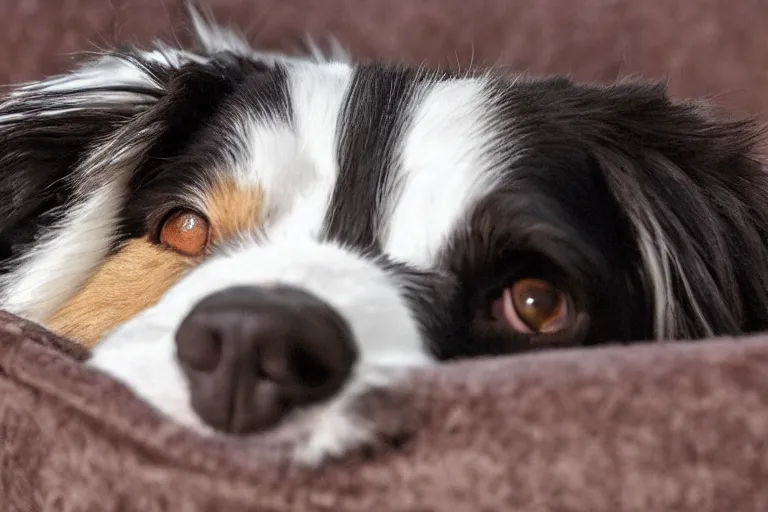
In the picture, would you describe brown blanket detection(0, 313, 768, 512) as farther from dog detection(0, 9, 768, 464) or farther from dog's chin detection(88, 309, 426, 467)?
dog detection(0, 9, 768, 464)

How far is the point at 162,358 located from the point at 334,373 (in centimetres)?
18

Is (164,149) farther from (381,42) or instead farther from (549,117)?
(381,42)

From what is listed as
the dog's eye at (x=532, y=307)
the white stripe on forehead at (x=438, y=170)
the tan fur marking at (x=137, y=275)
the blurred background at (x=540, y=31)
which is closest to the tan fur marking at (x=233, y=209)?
the tan fur marking at (x=137, y=275)

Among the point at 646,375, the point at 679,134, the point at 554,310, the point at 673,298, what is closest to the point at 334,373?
the point at 646,375

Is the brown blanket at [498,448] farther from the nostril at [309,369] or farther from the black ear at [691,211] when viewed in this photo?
the black ear at [691,211]

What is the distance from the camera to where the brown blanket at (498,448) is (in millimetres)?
592

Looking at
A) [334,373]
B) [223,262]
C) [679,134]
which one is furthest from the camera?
[679,134]

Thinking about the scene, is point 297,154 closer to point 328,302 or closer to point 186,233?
point 186,233

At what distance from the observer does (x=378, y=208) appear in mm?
1121

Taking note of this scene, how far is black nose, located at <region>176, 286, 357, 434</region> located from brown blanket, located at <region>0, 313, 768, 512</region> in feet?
0.11

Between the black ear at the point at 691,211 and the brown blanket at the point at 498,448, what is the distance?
0.54m

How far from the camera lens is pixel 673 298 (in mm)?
1167

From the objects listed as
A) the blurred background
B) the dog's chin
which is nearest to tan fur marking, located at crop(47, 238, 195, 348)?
the dog's chin

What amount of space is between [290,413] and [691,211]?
74cm
